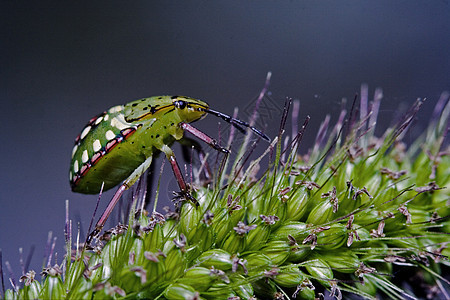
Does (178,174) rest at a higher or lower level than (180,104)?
lower

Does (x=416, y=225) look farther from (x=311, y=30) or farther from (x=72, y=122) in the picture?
(x=72, y=122)

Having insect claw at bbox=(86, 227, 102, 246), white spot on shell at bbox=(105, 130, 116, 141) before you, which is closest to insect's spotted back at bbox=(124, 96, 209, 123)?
white spot on shell at bbox=(105, 130, 116, 141)

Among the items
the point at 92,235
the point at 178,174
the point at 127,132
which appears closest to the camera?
the point at 92,235

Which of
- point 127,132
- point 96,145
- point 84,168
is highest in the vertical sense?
point 127,132

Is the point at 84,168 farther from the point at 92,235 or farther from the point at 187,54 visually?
the point at 187,54

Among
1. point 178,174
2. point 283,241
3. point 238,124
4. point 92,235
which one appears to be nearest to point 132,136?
point 178,174

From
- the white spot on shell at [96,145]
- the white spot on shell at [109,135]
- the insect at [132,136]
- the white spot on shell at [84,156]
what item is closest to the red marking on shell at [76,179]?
the insect at [132,136]

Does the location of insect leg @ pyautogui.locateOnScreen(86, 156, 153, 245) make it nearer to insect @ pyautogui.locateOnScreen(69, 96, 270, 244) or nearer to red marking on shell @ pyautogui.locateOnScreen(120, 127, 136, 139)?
insect @ pyautogui.locateOnScreen(69, 96, 270, 244)

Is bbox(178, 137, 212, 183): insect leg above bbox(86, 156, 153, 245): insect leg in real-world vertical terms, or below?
above
